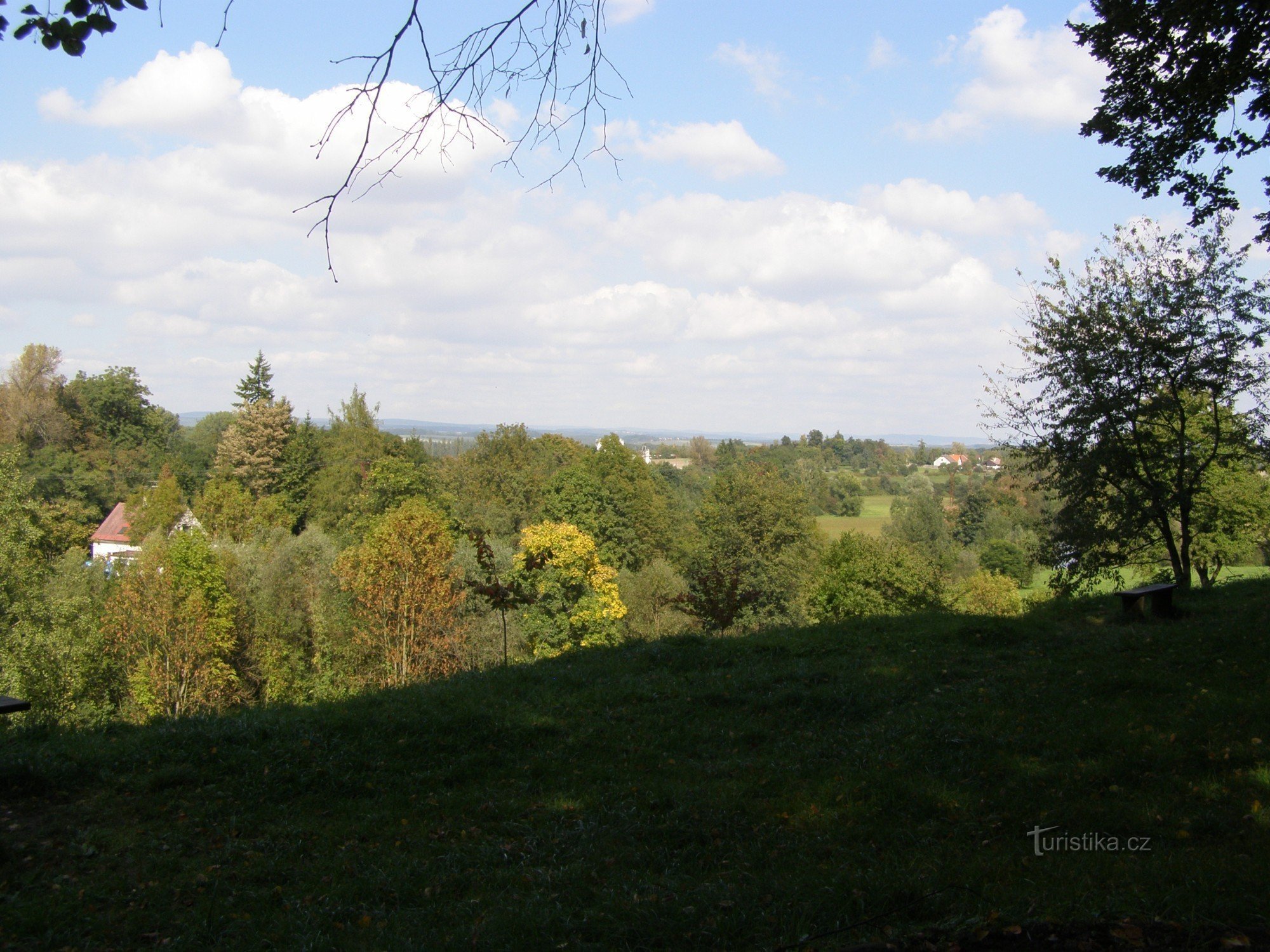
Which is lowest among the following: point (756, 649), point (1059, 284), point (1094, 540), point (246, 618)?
point (246, 618)

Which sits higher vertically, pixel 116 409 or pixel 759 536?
pixel 116 409

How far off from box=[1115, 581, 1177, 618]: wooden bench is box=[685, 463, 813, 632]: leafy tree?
2515 cm

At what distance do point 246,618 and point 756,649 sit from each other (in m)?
25.4

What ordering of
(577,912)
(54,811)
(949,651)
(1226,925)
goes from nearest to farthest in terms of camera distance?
(1226,925)
(577,912)
(54,811)
(949,651)

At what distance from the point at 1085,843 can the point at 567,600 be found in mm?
23098

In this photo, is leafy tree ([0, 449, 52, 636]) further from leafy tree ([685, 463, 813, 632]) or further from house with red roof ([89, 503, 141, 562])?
house with red roof ([89, 503, 141, 562])

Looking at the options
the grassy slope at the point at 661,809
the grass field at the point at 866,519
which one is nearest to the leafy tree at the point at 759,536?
the grass field at the point at 866,519

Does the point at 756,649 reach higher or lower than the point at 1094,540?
lower

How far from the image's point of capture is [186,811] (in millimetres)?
5914

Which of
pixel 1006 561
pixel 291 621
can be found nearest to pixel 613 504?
pixel 291 621

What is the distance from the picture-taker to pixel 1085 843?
190 inches

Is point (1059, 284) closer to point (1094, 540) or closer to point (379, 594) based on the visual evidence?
point (1094, 540)

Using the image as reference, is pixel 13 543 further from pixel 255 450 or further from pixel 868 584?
pixel 255 450

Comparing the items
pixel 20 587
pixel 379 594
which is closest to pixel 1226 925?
pixel 379 594
